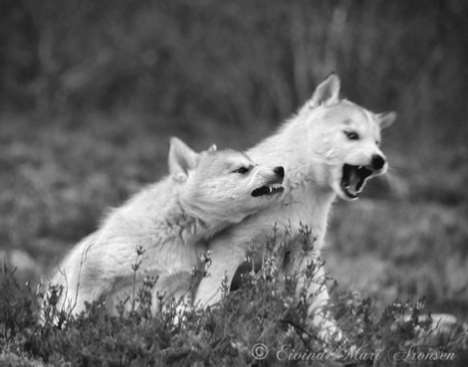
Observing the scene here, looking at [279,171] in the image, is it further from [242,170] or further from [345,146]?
[345,146]

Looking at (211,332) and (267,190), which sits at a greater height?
(267,190)

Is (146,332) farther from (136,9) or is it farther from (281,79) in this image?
(136,9)

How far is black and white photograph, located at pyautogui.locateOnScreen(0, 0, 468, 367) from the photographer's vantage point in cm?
426

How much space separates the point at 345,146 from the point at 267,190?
0.86m

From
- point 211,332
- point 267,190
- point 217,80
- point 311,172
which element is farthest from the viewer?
point 217,80

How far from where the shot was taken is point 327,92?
616 centimetres

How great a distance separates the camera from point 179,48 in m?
18.2

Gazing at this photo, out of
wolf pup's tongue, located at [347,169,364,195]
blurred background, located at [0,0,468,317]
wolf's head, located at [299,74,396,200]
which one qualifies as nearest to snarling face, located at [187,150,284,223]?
wolf's head, located at [299,74,396,200]

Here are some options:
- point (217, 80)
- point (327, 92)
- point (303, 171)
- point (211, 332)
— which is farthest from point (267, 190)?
point (217, 80)

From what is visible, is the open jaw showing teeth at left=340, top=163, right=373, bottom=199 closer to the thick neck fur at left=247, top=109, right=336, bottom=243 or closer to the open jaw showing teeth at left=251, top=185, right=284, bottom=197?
the thick neck fur at left=247, top=109, right=336, bottom=243

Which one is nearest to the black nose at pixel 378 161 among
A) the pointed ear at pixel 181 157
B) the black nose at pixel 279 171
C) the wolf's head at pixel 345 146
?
the wolf's head at pixel 345 146

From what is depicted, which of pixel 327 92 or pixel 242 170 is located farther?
pixel 327 92

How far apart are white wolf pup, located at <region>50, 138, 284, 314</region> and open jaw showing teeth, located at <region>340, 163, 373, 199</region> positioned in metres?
0.63

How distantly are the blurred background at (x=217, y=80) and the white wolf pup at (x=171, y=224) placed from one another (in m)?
7.32
